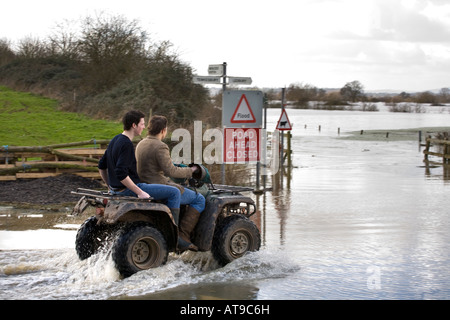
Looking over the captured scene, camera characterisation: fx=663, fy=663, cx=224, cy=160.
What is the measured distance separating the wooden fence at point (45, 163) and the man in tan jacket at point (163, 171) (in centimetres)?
819

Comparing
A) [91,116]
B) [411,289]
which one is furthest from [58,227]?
[91,116]

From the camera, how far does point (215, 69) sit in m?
14.6

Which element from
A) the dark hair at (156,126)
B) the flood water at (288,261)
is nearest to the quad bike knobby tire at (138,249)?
the flood water at (288,261)

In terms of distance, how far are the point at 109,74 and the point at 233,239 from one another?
28.4m

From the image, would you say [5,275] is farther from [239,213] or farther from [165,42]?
[165,42]

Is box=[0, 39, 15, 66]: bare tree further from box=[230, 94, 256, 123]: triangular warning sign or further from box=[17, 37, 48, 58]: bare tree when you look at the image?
box=[230, 94, 256, 123]: triangular warning sign

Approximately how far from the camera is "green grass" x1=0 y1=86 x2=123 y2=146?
80.6 ft

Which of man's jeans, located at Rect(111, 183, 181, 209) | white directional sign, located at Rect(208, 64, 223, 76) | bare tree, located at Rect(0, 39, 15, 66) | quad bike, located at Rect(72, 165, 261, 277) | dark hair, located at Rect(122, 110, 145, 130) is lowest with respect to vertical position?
quad bike, located at Rect(72, 165, 261, 277)

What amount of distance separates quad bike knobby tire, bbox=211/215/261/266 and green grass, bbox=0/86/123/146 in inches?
617

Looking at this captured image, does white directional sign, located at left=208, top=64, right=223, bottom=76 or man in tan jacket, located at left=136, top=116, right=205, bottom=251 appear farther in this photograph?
white directional sign, located at left=208, top=64, right=223, bottom=76

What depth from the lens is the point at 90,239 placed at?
834cm

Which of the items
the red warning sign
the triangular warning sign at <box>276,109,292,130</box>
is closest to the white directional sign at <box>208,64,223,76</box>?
the red warning sign

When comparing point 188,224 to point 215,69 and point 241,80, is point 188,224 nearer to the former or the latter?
point 215,69
